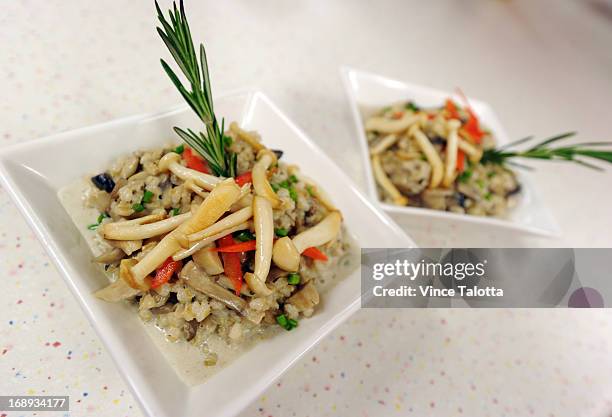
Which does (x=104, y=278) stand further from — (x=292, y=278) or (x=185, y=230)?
(x=292, y=278)

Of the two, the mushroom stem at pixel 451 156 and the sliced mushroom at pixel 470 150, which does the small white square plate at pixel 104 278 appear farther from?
the sliced mushroom at pixel 470 150

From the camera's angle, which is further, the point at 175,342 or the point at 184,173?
the point at 184,173

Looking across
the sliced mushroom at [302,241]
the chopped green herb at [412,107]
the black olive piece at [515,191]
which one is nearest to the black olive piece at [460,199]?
the black olive piece at [515,191]

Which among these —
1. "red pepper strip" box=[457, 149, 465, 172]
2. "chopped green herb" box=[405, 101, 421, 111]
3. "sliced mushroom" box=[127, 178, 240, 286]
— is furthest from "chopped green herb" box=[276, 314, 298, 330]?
"chopped green herb" box=[405, 101, 421, 111]

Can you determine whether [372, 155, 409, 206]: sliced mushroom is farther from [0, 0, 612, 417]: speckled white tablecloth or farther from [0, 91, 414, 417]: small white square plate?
[0, 91, 414, 417]: small white square plate

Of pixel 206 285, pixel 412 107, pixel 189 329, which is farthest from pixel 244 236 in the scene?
→ pixel 412 107
